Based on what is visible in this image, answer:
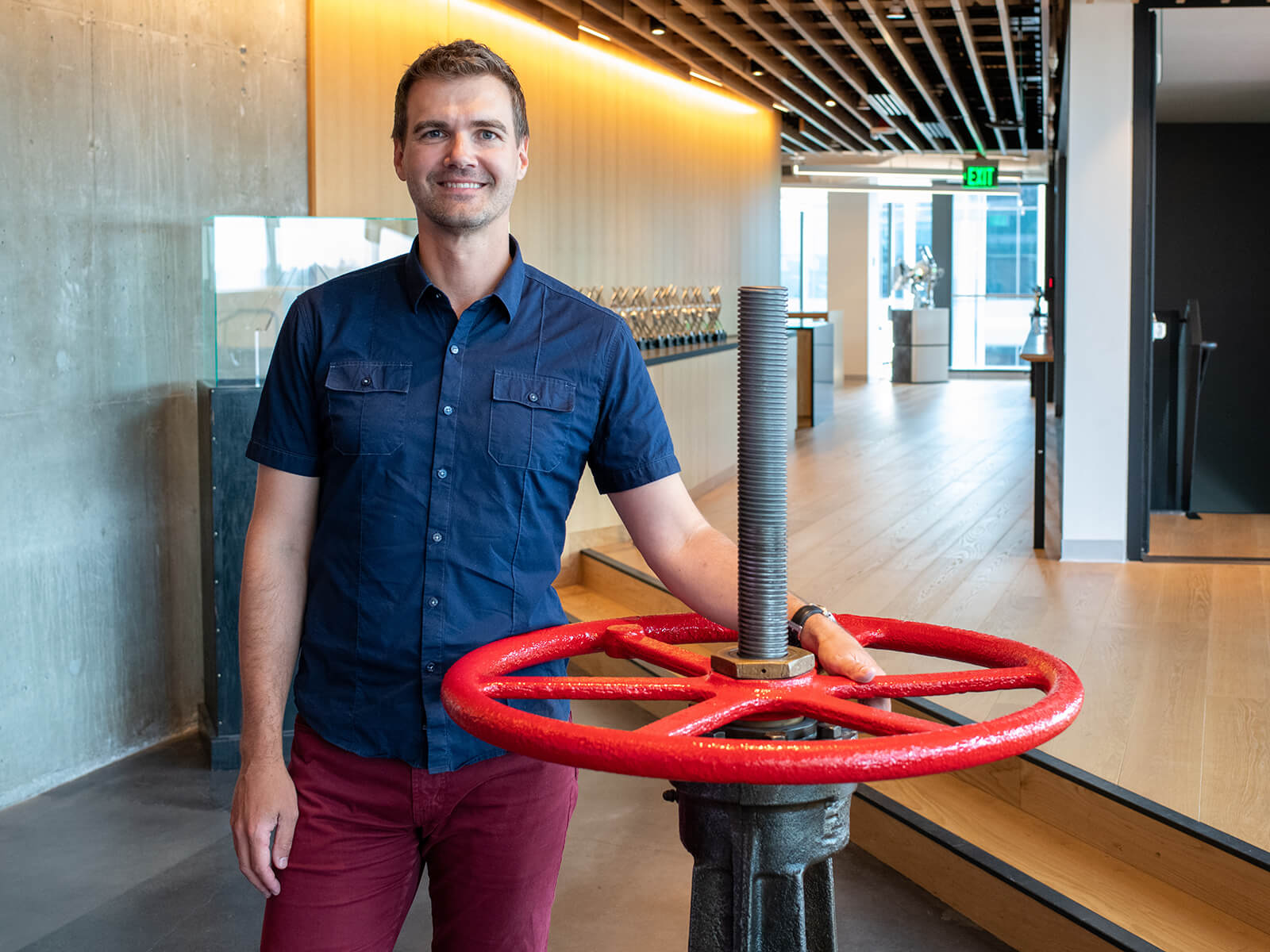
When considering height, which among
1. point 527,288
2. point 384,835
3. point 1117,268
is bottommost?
point 384,835

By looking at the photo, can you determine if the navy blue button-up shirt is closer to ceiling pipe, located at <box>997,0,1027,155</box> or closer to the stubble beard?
the stubble beard

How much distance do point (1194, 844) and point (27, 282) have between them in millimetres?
3749

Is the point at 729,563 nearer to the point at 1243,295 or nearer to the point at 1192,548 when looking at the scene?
the point at 1192,548

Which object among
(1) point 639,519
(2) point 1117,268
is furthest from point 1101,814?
(2) point 1117,268

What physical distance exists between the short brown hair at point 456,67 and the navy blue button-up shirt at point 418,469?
0.20 m

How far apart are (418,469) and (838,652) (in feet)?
1.97

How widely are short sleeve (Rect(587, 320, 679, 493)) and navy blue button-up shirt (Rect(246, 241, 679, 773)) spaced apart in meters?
0.02

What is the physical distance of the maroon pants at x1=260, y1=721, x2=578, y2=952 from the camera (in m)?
1.64

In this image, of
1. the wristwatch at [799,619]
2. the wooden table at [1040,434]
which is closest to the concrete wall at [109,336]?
the wristwatch at [799,619]

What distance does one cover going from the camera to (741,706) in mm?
1250

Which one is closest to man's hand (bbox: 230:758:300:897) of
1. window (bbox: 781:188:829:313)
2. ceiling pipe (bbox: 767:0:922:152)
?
ceiling pipe (bbox: 767:0:922:152)

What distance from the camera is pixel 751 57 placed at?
9.12 metres

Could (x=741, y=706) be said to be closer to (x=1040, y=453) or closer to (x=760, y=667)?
(x=760, y=667)

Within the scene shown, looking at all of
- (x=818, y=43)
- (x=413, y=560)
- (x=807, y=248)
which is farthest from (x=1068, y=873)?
(x=807, y=248)
